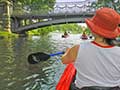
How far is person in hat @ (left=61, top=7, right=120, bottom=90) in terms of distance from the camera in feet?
13.3

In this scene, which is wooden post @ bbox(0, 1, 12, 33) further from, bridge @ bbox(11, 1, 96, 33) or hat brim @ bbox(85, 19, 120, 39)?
hat brim @ bbox(85, 19, 120, 39)

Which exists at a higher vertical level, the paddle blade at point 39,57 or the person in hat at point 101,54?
the person in hat at point 101,54

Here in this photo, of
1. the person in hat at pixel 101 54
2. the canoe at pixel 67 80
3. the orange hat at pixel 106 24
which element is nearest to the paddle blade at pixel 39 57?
the canoe at pixel 67 80

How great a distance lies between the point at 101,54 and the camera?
406 centimetres

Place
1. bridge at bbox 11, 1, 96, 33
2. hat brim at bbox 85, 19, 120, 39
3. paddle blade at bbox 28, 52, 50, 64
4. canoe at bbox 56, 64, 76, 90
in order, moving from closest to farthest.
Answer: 1. hat brim at bbox 85, 19, 120, 39
2. canoe at bbox 56, 64, 76, 90
3. paddle blade at bbox 28, 52, 50, 64
4. bridge at bbox 11, 1, 96, 33

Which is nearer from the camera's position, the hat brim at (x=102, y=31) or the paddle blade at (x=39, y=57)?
the hat brim at (x=102, y=31)

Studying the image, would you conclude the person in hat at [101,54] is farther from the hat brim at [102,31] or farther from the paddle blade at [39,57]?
the paddle blade at [39,57]

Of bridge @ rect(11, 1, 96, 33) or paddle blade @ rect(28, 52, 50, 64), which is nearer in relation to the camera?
paddle blade @ rect(28, 52, 50, 64)

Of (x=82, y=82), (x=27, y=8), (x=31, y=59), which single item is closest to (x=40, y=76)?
(x=31, y=59)

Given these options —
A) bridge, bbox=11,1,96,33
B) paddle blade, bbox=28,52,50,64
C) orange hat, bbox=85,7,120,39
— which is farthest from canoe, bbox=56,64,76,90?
bridge, bbox=11,1,96,33

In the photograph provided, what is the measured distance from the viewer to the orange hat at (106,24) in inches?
159

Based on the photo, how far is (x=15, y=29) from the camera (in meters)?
66.6

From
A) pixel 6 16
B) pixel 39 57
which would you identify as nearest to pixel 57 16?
pixel 6 16


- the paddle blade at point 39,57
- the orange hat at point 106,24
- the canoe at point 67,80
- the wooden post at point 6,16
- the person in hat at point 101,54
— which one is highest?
the orange hat at point 106,24
